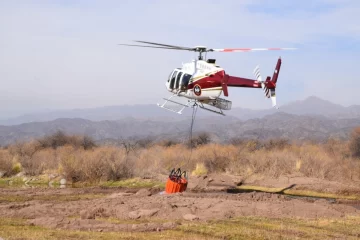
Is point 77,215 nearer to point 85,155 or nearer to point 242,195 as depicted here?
point 242,195

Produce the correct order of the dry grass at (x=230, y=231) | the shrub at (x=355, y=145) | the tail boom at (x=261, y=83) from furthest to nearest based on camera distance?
the shrub at (x=355, y=145) < the tail boom at (x=261, y=83) < the dry grass at (x=230, y=231)

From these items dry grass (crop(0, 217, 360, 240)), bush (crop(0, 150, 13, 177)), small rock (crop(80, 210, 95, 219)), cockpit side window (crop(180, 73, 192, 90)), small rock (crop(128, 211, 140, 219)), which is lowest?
bush (crop(0, 150, 13, 177))

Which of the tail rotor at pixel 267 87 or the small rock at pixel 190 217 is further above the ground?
the tail rotor at pixel 267 87

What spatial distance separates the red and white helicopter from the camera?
1077 inches

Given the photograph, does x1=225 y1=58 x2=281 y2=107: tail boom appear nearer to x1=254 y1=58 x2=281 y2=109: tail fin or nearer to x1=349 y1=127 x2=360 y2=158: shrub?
x1=254 y1=58 x2=281 y2=109: tail fin

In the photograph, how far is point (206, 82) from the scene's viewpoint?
28.0 metres

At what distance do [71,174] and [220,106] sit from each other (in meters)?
18.6

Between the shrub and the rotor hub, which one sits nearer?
the rotor hub

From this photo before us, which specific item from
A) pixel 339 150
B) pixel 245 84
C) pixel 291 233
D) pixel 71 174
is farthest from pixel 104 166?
pixel 339 150

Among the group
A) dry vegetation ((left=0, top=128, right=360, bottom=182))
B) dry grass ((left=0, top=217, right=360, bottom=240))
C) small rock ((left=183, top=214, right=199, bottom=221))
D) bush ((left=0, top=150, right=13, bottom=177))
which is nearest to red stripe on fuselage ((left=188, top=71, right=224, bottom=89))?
dry grass ((left=0, top=217, right=360, bottom=240))

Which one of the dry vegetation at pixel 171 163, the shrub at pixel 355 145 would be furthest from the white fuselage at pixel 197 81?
the shrub at pixel 355 145

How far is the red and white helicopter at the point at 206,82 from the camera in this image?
2734 centimetres

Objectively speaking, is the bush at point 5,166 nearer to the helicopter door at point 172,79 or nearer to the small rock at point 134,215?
the helicopter door at point 172,79

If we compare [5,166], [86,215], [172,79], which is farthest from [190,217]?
[5,166]
